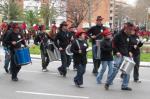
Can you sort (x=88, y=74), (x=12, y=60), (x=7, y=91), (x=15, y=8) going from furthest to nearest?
(x=15, y=8), (x=88, y=74), (x=12, y=60), (x=7, y=91)

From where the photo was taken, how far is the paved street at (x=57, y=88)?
1188 cm

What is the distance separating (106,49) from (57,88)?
167 centimetres

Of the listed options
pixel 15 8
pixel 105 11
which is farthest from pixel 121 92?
pixel 105 11

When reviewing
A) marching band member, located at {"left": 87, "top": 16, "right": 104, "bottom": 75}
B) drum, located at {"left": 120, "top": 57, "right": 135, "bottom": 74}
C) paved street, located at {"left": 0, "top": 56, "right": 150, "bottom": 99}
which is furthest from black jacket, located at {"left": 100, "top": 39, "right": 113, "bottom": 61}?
marching band member, located at {"left": 87, "top": 16, "right": 104, "bottom": 75}

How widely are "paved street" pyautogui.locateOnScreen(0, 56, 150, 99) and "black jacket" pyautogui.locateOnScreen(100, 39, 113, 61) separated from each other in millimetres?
787

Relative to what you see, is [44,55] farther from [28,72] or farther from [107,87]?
[107,87]

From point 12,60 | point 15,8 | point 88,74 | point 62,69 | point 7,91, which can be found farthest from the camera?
point 15,8

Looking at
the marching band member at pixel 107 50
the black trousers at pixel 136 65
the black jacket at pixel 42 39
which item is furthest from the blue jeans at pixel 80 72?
the black jacket at pixel 42 39

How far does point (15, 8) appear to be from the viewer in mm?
62000

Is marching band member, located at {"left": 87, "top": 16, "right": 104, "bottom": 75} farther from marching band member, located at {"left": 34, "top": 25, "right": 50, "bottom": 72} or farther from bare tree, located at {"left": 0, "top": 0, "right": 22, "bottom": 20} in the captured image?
bare tree, located at {"left": 0, "top": 0, "right": 22, "bottom": 20}

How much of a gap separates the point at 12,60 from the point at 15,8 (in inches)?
1907

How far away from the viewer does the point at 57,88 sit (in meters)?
13.1

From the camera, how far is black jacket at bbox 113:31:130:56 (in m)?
12.8

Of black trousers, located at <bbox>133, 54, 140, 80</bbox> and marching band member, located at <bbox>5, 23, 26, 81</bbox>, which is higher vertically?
marching band member, located at <bbox>5, 23, 26, 81</bbox>
